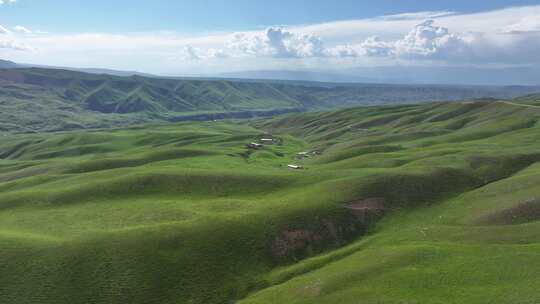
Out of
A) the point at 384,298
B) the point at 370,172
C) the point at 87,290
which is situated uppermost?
the point at 370,172

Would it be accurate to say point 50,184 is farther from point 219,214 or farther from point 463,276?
point 463,276

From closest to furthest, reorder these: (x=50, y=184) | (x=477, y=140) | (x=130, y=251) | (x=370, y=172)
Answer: (x=130, y=251) < (x=370, y=172) < (x=50, y=184) < (x=477, y=140)

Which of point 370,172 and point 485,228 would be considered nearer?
point 485,228

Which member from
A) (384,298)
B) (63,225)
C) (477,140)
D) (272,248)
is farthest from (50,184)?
(477,140)

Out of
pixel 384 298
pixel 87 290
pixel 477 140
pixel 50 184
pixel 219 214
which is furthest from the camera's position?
pixel 477 140

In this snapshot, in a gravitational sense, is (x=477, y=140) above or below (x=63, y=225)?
above

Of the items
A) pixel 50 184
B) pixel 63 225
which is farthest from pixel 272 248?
pixel 50 184

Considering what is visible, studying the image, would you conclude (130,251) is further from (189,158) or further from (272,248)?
(189,158)
